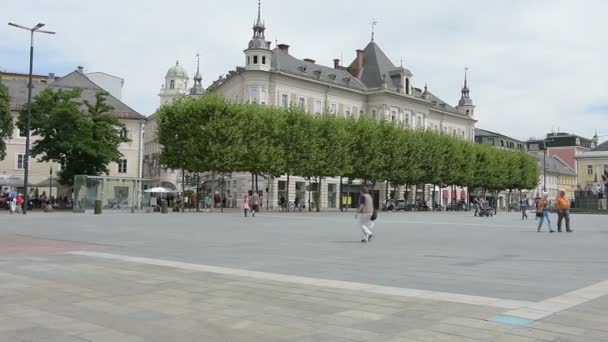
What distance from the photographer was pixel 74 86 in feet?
240

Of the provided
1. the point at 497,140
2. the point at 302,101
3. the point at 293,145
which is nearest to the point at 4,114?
the point at 293,145

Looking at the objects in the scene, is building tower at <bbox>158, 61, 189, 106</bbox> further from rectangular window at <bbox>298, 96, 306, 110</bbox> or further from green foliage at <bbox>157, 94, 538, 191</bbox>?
green foliage at <bbox>157, 94, 538, 191</bbox>

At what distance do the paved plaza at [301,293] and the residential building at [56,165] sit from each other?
5925cm

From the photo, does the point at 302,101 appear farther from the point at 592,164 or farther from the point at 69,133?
the point at 592,164

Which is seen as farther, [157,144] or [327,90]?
[157,144]

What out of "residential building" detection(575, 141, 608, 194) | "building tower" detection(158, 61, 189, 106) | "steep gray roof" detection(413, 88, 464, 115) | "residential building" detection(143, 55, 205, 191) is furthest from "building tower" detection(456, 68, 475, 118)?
"building tower" detection(158, 61, 189, 106)

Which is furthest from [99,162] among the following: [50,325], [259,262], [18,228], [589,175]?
[589,175]

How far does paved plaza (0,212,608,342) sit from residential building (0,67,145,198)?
59.3 metres

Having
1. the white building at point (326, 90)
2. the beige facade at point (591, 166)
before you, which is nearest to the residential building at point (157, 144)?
the white building at point (326, 90)

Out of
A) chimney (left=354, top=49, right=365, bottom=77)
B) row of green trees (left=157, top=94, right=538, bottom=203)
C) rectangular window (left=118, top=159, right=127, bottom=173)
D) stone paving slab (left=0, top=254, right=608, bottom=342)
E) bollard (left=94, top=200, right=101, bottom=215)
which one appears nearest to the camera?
stone paving slab (left=0, top=254, right=608, bottom=342)

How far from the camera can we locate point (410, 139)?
6675 cm

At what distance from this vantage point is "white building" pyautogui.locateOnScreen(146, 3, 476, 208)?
7112cm

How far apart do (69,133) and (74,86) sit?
2509 cm

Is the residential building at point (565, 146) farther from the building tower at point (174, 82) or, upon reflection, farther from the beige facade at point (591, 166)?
the building tower at point (174, 82)
